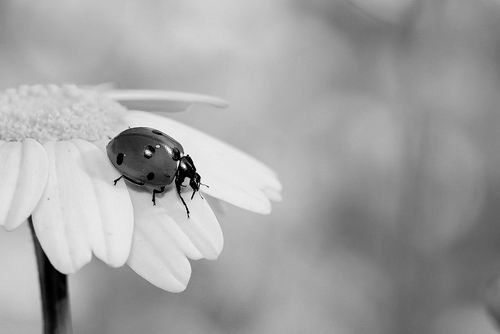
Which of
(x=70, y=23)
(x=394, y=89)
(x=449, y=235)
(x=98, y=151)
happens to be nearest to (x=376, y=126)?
(x=394, y=89)

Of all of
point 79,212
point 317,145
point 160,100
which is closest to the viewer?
point 79,212

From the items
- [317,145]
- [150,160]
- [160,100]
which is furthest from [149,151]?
[317,145]

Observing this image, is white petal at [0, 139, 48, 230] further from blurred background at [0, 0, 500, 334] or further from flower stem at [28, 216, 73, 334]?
blurred background at [0, 0, 500, 334]

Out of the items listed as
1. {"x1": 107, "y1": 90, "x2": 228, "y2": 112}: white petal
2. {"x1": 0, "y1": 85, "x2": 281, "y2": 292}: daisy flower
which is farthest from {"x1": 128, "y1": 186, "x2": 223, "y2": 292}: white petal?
{"x1": 107, "y1": 90, "x2": 228, "y2": 112}: white petal

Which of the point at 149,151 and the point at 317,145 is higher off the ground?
the point at 149,151

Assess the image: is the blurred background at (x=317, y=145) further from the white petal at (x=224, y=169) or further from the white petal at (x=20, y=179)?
the white petal at (x=20, y=179)

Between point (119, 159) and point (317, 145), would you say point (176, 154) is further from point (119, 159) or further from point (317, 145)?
point (317, 145)

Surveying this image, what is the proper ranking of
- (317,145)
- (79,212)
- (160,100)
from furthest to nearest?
(317,145), (160,100), (79,212)
